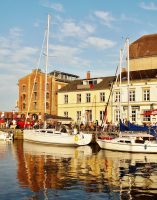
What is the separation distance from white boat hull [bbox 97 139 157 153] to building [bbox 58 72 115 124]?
25595mm

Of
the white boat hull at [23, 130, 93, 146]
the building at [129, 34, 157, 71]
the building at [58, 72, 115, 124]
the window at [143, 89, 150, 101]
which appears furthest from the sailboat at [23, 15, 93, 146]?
the building at [129, 34, 157, 71]

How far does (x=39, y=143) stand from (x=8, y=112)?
51909mm

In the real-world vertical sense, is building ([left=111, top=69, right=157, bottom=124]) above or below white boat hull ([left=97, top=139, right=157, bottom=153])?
above

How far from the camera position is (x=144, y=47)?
8431cm

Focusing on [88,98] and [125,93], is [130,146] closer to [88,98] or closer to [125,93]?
[125,93]

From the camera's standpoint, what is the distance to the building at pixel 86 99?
2965 inches

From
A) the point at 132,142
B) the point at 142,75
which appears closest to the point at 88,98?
the point at 142,75

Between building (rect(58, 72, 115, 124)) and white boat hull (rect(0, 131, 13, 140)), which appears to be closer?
white boat hull (rect(0, 131, 13, 140))

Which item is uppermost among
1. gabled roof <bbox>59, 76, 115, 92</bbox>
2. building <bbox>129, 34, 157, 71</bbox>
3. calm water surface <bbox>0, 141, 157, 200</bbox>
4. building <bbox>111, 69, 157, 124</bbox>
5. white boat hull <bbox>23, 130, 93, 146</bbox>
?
building <bbox>129, 34, 157, 71</bbox>

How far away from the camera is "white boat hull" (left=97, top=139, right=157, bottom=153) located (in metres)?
43.7

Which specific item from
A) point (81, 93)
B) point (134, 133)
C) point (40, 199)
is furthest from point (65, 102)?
point (40, 199)

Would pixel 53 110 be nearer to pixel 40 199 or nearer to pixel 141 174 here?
pixel 141 174

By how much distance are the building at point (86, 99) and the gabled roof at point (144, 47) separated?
32.9 feet

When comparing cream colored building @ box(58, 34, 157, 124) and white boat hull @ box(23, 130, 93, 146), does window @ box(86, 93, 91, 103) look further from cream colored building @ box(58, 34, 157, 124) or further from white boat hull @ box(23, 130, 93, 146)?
white boat hull @ box(23, 130, 93, 146)
